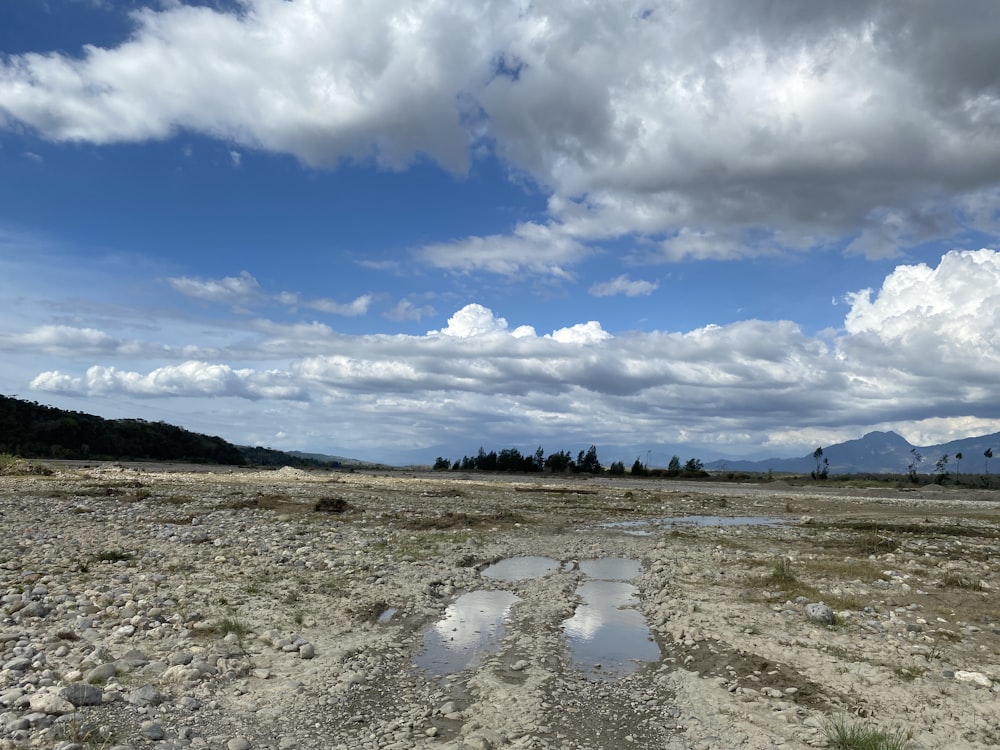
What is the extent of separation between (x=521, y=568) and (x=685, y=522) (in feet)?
81.2

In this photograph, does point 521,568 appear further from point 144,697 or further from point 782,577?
point 144,697

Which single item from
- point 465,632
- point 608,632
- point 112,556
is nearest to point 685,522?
point 608,632

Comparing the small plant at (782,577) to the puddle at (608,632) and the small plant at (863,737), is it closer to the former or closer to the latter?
the puddle at (608,632)

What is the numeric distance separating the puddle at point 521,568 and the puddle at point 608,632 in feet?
6.25

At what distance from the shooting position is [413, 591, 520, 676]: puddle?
40.4ft

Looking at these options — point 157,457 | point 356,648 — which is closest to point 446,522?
point 356,648

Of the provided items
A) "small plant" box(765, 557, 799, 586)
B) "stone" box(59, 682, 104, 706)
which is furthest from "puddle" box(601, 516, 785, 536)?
"stone" box(59, 682, 104, 706)

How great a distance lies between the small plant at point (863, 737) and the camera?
839 centimetres

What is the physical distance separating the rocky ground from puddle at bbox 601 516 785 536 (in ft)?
40.3

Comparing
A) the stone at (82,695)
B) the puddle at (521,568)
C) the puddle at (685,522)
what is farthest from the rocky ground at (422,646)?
the puddle at (685,522)

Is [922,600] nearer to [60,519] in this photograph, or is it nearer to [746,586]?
[746,586]

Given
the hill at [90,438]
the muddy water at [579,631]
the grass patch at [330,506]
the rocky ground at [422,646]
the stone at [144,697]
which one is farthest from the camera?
the hill at [90,438]

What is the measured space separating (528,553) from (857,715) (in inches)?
683

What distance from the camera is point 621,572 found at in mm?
22969
